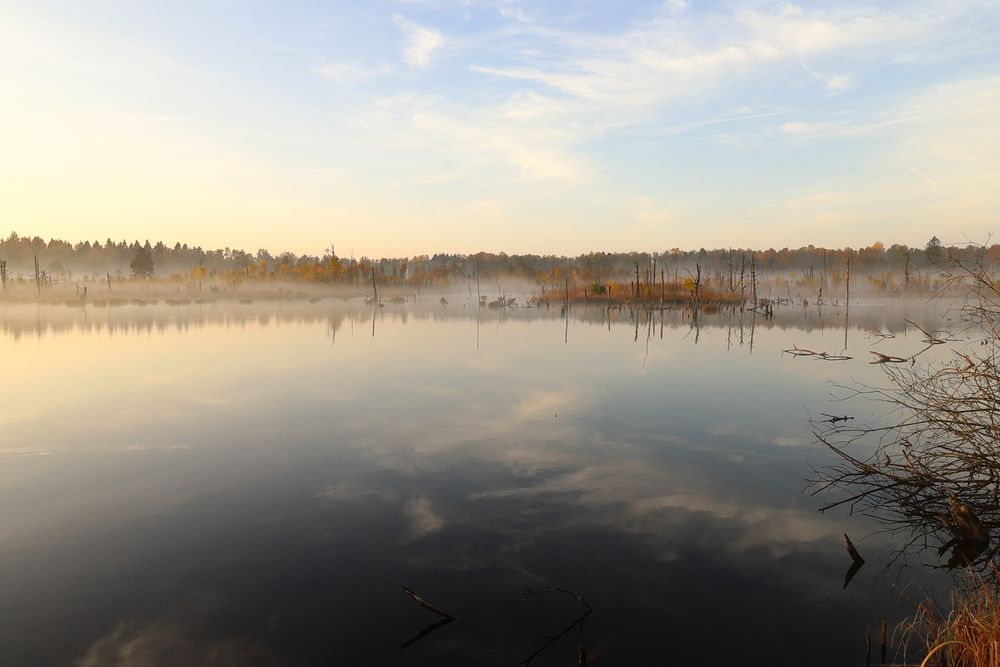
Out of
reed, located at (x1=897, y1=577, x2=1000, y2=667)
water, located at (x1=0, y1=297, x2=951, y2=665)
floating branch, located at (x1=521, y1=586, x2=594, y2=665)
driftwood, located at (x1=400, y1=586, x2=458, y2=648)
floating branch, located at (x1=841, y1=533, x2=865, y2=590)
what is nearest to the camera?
reed, located at (x1=897, y1=577, x2=1000, y2=667)

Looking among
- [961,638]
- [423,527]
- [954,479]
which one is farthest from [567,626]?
[954,479]

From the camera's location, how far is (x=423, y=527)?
9.09m

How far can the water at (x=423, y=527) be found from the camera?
6.38 meters

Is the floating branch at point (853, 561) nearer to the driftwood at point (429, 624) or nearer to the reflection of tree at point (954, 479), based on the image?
the reflection of tree at point (954, 479)

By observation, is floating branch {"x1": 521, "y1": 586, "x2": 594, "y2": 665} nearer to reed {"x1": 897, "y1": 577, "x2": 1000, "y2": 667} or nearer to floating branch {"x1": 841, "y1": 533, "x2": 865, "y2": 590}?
reed {"x1": 897, "y1": 577, "x2": 1000, "y2": 667}

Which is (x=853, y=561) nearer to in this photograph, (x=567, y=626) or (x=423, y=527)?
(x=567, y=626)

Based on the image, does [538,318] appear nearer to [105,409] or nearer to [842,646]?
[105,409]

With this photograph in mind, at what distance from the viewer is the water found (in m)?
6.38

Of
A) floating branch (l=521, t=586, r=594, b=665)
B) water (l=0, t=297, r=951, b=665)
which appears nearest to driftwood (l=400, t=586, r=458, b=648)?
water (l=0, t=297, r=951, b=665)

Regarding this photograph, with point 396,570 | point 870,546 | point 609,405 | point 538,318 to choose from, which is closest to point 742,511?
point 870,546

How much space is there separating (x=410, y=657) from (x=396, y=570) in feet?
5.94

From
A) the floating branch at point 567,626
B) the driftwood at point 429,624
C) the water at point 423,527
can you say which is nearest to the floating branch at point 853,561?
the water at point 423,527

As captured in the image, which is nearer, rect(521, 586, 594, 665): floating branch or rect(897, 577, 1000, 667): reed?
rect(897, 577, 1000, 667): reed

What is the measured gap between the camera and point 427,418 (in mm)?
16578
